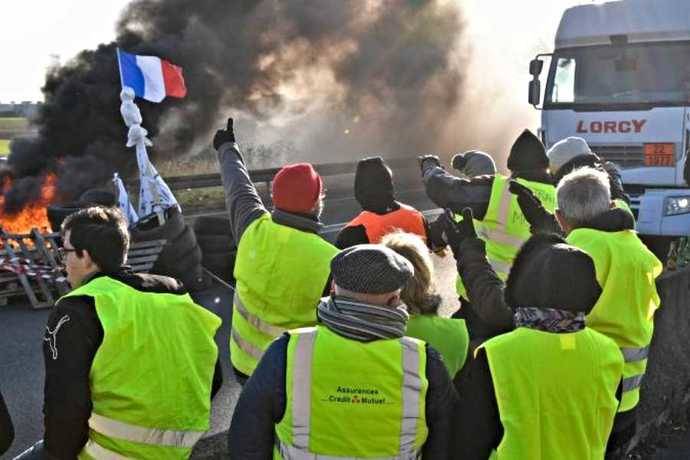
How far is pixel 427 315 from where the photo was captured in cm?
295

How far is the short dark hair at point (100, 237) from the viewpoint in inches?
109

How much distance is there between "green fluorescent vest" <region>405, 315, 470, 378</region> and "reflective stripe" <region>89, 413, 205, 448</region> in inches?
38.0

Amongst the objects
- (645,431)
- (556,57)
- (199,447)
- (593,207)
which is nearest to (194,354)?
(199,447)

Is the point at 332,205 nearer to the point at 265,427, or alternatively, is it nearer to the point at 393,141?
the point at 393,141

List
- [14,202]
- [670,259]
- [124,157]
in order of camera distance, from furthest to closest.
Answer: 1. [124,157]
2. [14,202]
3. [670,259]

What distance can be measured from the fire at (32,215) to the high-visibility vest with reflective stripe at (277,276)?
33.3 feet

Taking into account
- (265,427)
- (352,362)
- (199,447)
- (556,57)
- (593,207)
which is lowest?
(199,447)

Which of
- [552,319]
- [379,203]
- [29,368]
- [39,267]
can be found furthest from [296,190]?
[39,267]

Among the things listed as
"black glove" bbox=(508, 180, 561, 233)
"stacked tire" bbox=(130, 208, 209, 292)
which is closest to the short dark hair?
"black glove" bbox=(508, 180, 561, 233)

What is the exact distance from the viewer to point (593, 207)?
348 centimetres

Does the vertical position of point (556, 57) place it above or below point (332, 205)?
above

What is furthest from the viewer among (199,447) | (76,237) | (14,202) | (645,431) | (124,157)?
(124,157)

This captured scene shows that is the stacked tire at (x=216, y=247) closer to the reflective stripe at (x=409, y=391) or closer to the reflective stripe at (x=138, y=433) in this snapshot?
the reflective stripe at (x=138, y=433)

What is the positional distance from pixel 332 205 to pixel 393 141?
9.50 meters
